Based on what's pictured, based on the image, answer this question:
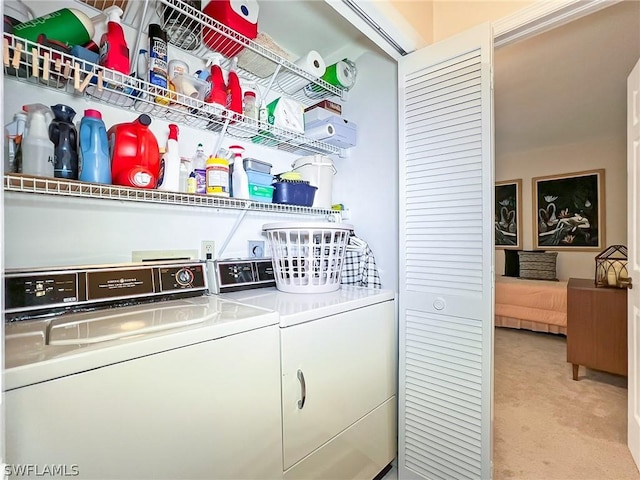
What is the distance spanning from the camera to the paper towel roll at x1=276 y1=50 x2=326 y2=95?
1723mm

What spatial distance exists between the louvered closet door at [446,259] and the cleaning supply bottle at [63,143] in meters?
1.38

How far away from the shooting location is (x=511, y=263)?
5.03 meters

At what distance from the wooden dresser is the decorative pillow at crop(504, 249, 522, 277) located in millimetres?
2093

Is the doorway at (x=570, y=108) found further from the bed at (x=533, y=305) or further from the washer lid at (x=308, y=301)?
the washer lid at (x=308, y=301)

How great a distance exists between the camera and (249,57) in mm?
1607

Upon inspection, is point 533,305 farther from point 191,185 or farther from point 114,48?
point 114,48

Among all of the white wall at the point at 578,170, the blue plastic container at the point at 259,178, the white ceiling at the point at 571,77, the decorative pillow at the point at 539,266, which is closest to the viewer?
the blue plastic container at the point at 259,178

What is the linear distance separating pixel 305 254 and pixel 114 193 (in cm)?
80

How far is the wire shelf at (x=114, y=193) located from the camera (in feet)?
3.13

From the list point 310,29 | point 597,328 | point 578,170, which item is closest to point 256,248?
point 310,29

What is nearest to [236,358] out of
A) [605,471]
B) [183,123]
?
[183,123]

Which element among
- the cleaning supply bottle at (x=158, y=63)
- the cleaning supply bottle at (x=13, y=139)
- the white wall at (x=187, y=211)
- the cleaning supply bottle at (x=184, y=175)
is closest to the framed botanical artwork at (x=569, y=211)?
the white wall at (x=187, y=211)

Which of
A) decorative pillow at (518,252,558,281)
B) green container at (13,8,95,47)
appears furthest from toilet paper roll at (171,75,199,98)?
decorative pillow at (518,252,558,281)

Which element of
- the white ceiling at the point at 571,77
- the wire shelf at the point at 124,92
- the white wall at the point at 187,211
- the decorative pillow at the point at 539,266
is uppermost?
the white ceiling at the point at 571,77
